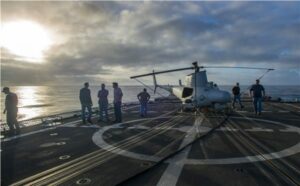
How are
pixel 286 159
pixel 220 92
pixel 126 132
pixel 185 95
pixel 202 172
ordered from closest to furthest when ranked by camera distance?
pixel 202 172 < pixel 286 159 < pixel 126 132 < pixel 220 92 < pixel 185 95

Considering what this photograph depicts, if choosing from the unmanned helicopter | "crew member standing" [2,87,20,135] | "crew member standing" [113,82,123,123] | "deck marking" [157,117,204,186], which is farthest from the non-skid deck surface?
the unmanned helicopter

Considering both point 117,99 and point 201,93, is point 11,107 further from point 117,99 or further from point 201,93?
point 201,93

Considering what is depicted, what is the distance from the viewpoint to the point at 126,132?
12.0m

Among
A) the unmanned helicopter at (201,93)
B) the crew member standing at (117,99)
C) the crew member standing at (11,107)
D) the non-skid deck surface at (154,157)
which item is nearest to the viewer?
the non-skid deck surface at (154,157)

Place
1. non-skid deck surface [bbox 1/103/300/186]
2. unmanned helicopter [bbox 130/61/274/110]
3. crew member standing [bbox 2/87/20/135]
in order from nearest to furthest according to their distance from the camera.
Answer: non-skid deck surface [bbox 1/103/300/186]
crew member standing [bbox 2/87/20/135]
unmanned helicopter [bbox 130/61/274/110]

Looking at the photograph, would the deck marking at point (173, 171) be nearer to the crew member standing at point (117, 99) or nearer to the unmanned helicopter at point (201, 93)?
the crew member standing at point (117, 99)

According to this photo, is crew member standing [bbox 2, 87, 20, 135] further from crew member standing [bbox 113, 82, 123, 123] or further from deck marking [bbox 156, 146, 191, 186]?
deck marking [bbox 156, 146, 191, 186]

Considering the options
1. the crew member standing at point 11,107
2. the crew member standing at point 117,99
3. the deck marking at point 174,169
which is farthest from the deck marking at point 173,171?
the crew member standing at point 11,107

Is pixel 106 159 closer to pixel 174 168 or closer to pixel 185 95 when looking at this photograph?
pixel 174 168

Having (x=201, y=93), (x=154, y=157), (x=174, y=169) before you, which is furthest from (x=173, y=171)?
(x=201, y=93)

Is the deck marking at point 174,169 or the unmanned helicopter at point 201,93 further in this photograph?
the unmanned helicopter at point 201,93

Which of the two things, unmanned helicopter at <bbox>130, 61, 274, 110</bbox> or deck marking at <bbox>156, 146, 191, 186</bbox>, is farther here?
unmanned helicopter at <bbox>130, 61, 274, 110</bbox>

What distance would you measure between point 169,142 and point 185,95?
31.2 ft

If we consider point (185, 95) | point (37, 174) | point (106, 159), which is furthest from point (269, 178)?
point (185, 95)
